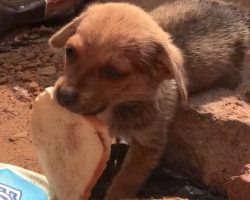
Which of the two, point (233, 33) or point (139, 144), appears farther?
point (233, 33)

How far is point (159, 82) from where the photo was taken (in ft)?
9.93

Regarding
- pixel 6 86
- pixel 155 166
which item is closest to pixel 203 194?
pixel 155 166

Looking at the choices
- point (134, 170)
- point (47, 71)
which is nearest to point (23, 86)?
point (47, 71)

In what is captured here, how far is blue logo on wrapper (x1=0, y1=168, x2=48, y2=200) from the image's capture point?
279 centimetres

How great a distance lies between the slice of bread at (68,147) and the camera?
107 inches

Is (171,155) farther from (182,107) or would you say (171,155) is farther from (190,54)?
(190,54)

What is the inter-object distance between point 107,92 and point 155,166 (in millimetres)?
698

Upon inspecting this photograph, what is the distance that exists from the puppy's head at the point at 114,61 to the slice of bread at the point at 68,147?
11 centimetres

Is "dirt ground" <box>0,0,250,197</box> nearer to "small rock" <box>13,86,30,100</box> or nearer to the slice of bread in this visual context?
"small rock" <box>13,86,30,100</box>

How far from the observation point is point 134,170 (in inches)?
125

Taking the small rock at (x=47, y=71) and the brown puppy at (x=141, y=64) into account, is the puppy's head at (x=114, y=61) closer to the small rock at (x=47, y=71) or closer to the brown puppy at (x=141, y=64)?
the brown puppy at (x=141, y=64)

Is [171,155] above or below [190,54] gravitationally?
below

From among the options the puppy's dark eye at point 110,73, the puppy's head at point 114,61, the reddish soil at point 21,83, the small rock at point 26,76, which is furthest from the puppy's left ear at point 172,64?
the small rock at point 26,76

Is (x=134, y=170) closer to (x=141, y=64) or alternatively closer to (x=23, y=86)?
(x=141, y=64)
